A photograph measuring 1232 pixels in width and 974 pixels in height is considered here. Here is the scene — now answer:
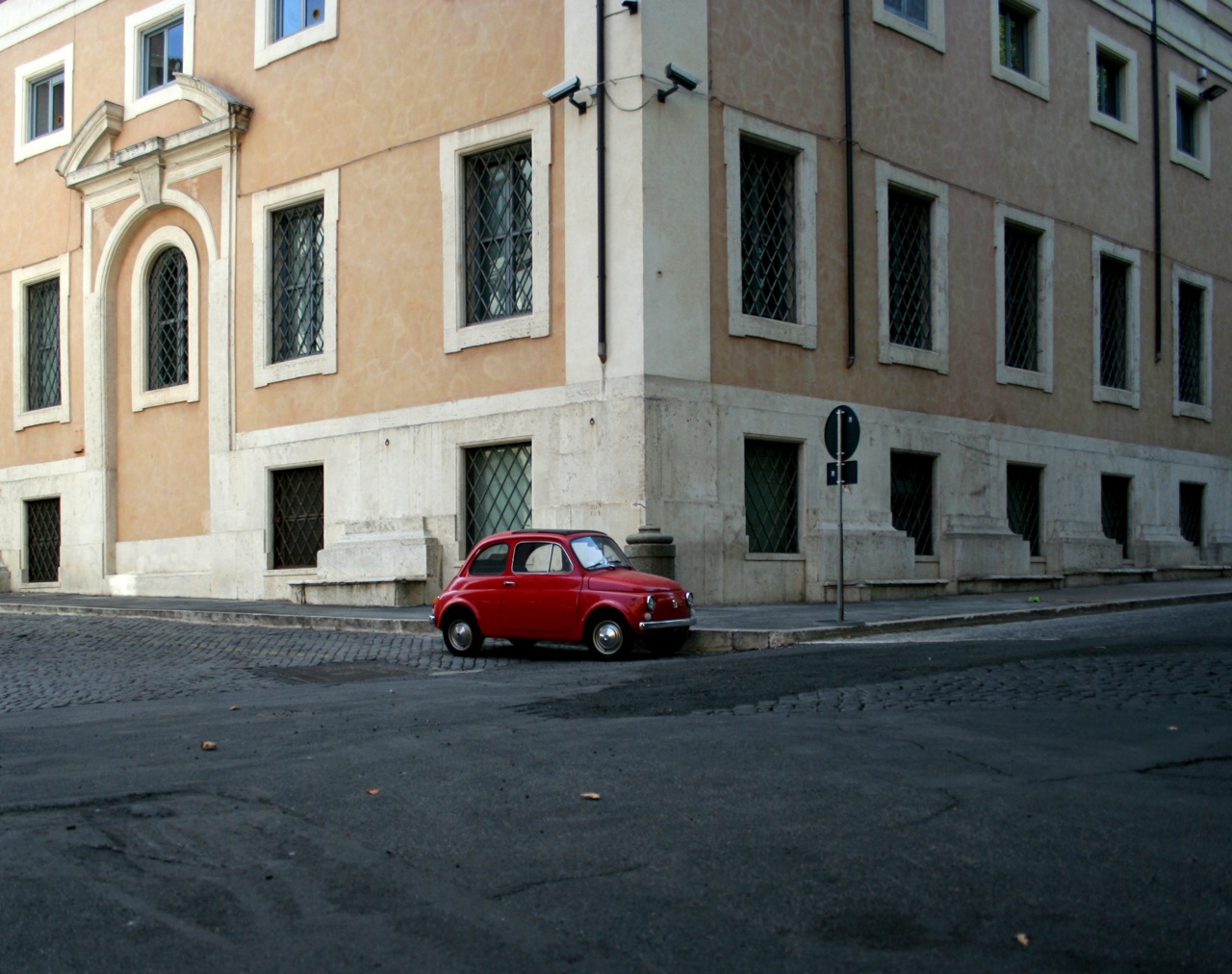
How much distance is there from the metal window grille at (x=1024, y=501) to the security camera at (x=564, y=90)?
10.4 meters

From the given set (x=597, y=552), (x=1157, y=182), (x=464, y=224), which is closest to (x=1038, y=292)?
(x=1157, y=182)

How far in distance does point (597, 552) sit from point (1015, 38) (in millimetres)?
16038

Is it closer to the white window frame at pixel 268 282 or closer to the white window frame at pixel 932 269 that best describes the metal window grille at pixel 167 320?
the white window frame at pixel 268 282

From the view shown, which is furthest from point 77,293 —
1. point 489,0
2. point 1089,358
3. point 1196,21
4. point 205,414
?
point 1196,21

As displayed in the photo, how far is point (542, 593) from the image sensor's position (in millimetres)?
13711

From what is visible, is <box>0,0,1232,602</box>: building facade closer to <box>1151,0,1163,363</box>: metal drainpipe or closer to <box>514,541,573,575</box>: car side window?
<box>1151,0,1163,363</box>: metal drainpipe

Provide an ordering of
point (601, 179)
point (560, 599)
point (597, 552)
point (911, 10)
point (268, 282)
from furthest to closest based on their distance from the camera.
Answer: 1. point (268, 282)
2. point (911, 10)
3. point (601, 179)
4. point (597, 552)
5. point (560, 599)

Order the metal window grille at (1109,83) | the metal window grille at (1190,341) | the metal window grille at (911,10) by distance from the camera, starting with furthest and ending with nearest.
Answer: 1. the metal window grille at (1190,341)
2. the metal window grille at (1109,83)
3. the metal window grille at (911,10)

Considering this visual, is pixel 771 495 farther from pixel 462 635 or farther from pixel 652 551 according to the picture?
pixel 462 635

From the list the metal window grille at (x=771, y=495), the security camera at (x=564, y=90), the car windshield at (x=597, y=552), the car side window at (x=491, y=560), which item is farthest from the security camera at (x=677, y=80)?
the car side window at (x=491, y=560)

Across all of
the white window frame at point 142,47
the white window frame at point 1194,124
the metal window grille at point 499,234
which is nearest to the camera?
the metal window grille at point 499,234

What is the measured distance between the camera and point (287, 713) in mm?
9203

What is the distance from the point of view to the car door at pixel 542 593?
44.5 ft

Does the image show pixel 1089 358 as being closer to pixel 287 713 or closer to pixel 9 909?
pixel 287 713
